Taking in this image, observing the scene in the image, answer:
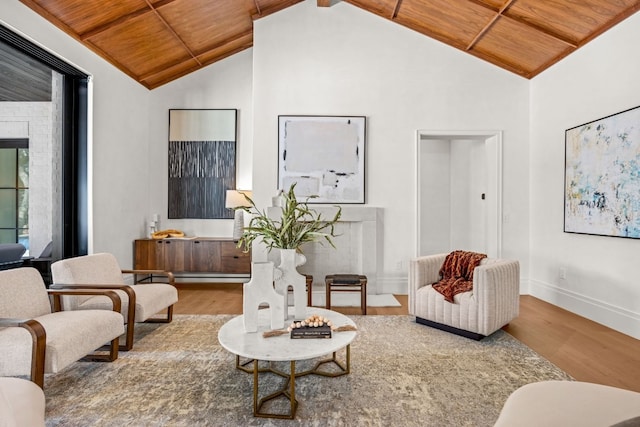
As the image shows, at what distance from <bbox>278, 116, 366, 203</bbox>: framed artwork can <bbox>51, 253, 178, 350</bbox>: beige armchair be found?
222cm

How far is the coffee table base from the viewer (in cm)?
208

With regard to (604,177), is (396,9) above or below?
above

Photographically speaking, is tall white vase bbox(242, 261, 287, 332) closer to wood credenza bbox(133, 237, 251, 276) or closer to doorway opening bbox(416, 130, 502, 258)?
wood credenza bbox(133, 237, 251, 276)

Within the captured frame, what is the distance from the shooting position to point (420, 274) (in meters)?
3.71

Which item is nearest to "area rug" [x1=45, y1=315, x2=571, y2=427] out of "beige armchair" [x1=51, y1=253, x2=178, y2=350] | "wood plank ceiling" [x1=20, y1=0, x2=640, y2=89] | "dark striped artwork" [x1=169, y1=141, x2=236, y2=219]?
"beige armchair" [x1=51, y1=253, x2=178, y2=350]

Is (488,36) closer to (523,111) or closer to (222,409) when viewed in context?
(523,111)

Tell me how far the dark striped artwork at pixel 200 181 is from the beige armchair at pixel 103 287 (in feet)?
7.58

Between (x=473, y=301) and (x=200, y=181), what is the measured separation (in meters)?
4.31

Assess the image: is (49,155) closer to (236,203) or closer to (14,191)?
(14,191)

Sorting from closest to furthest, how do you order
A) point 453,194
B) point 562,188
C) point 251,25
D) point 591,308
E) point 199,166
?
point 591,308 < point 562,188 < point 251,25 < point 199,166 < point 453,194

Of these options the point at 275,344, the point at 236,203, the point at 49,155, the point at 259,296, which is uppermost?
the point at 49,155

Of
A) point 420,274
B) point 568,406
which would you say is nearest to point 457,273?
point 420,274

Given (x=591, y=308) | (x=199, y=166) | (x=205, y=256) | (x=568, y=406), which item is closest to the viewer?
(x=568, y=406)

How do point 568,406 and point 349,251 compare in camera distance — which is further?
point 349,251
